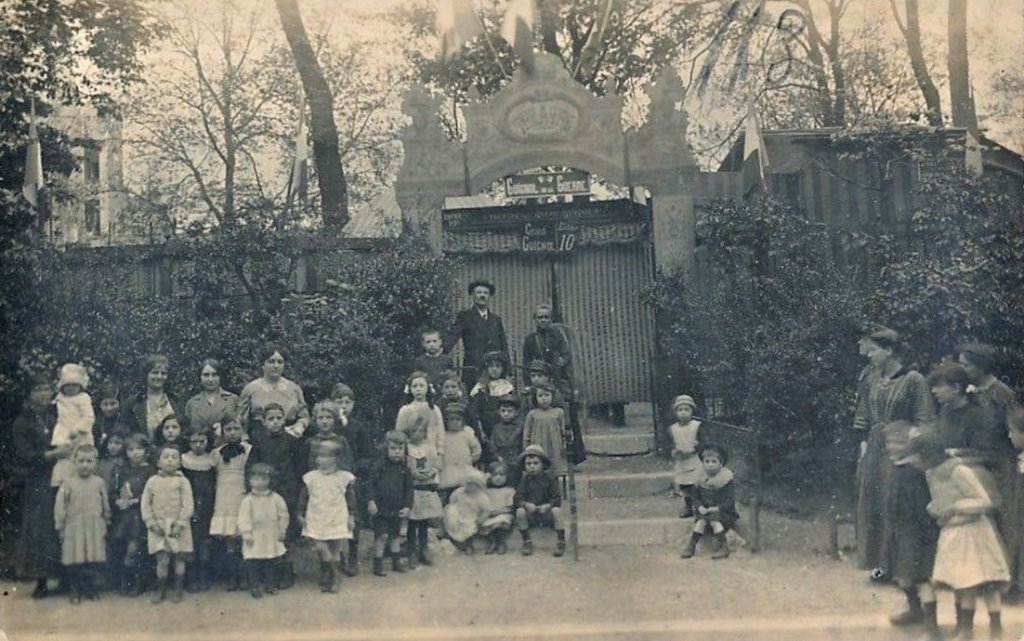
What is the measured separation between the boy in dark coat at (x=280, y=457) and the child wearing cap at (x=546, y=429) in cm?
174

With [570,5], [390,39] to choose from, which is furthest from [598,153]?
[570,5]

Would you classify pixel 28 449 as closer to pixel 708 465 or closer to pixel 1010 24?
pixel 708 465

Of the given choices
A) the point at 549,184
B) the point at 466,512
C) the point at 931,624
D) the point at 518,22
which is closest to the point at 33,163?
the point at 518,22

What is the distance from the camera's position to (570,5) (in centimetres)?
1177

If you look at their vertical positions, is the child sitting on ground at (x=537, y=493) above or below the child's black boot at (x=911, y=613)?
above

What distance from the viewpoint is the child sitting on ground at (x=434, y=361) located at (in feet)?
25.2

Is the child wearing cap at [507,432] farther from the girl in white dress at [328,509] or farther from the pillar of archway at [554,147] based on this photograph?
the pillar of archway at [554,147]

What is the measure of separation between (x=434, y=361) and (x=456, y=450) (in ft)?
3.27

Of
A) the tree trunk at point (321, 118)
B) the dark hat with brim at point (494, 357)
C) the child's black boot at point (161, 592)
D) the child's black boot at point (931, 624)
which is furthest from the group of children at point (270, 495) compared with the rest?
the tree trunk at point (321, 118)

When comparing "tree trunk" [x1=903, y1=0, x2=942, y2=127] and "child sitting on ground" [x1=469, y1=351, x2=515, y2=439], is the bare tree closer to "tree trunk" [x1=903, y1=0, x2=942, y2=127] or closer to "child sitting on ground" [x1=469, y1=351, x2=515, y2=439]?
"tree trunk" [x1=903, y1=0, x2=942, y2=127]

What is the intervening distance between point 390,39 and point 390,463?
15.2ft

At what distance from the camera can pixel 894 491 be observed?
18.8 ft

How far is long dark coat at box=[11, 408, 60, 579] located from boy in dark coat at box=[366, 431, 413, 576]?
6.74 feet

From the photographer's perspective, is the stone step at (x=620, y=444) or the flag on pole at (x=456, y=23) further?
the stone step at (x=620, y=444)
